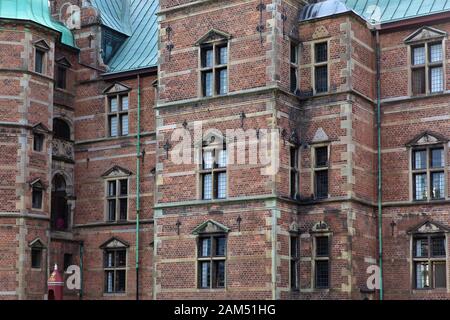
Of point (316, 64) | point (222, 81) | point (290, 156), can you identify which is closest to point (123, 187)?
point (222, 81)

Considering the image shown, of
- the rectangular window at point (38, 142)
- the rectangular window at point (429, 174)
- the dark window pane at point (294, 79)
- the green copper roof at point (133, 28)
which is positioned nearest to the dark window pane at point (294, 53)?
the dark window pane at point (294, 79)

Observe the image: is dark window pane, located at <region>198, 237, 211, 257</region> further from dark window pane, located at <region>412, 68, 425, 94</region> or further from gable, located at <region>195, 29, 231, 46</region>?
dark window pane, located at <region>412, 68, 425, 94</region>

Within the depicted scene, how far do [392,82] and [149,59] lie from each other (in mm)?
9933

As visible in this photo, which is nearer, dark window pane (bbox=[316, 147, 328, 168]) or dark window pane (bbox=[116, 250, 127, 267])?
dark window pane (bbox=[316, 147, 328, 168])

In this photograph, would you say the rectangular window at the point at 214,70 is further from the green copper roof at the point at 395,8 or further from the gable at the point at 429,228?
the gable at the point at 429,228

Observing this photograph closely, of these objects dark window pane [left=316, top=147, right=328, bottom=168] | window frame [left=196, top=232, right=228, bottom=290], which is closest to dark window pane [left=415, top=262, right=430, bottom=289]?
dark window pane [left=316, top=147, right=328, bottom=168]

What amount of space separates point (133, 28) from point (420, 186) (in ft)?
49.0

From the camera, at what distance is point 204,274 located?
23.8m

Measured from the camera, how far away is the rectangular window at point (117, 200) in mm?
29641

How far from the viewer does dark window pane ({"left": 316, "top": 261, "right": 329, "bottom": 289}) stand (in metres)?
23.2

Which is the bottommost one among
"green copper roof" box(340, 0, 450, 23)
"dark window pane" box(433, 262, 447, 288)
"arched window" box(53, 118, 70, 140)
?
"dark window pane" box(433, 262, 447, 288)

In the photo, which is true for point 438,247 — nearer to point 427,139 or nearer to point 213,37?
point 427,139

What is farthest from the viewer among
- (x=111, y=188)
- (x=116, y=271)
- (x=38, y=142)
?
(x=111, y=188)

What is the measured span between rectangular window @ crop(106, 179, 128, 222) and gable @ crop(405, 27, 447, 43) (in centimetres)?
1164
